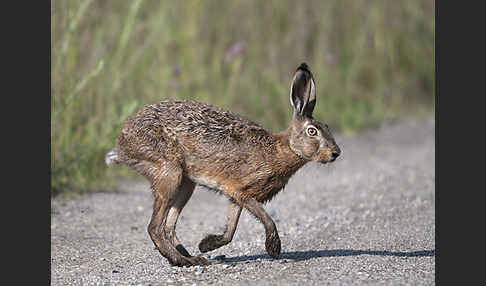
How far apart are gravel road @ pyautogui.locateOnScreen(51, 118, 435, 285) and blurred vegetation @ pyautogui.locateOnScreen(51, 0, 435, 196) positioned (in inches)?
37.7

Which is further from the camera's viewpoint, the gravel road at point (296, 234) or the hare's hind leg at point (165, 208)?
the hare's hind leg at point (165, 208)

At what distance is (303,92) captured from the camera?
736 cm

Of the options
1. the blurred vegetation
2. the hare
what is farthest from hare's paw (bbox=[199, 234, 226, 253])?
the blurred vegetation

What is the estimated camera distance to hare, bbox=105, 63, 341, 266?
696 cm

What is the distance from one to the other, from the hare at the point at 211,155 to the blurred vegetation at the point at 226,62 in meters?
1.84

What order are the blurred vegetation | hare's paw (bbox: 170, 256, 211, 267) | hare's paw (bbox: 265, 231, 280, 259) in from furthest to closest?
the blurred vegetation → hare's paw (bbox: 170, 256, 211, 267) → hare's paw (bbox: 265, 231, 280, 259)

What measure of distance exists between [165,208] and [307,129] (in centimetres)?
139

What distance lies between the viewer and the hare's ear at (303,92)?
726 centimetres

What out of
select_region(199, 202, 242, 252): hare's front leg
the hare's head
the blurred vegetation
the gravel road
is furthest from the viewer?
the blurred vegetation

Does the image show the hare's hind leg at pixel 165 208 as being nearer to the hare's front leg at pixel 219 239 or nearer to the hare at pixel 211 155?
the hare at pixel 211 155

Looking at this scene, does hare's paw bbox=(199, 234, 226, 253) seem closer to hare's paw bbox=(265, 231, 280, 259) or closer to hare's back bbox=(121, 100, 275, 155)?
hare's paw bbox=(265, 231, 280, 259)

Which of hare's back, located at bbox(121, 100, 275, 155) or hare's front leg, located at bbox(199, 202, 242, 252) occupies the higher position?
hare's back, located at bbox(121, 100, 275, 155)

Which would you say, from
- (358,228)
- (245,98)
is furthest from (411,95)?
(358,228)

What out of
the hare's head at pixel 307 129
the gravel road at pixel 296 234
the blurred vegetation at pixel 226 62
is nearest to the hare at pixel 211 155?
the hare's head at pixel 307 129
